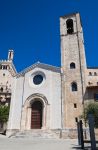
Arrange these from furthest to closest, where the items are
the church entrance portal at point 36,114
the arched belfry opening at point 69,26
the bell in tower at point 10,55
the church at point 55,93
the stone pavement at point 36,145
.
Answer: the bell in tower at point 10,55 → the arched belfry opening at point 69,26 → the church entrance portal at point 36,114 → the church at point 55,93 → the stone pavement at point 36,145

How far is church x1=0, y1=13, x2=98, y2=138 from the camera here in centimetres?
2695

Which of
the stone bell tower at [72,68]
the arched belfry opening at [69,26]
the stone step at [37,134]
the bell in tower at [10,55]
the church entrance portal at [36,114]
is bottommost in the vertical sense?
the stone step at [37,134]

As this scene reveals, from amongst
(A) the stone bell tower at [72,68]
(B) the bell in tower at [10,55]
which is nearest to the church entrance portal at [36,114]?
(A) the stone bell tower at [72,68]

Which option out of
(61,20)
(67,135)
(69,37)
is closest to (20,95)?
(67,135)

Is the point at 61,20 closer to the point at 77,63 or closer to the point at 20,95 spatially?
the point at 77,63

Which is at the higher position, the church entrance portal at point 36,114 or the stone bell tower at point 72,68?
the stone bell tower at point 72,68

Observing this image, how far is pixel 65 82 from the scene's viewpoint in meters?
29.4

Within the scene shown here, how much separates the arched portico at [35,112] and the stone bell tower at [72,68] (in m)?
3.05

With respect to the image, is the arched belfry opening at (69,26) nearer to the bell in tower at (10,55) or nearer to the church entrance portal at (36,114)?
the church entrance portal at (36,114)

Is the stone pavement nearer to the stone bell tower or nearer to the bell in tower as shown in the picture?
the stone bell tower

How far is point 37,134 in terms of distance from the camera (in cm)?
2478

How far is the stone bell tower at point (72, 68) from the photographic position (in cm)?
2698

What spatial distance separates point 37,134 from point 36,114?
4692 millimetres

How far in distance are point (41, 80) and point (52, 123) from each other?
25.2 ft
